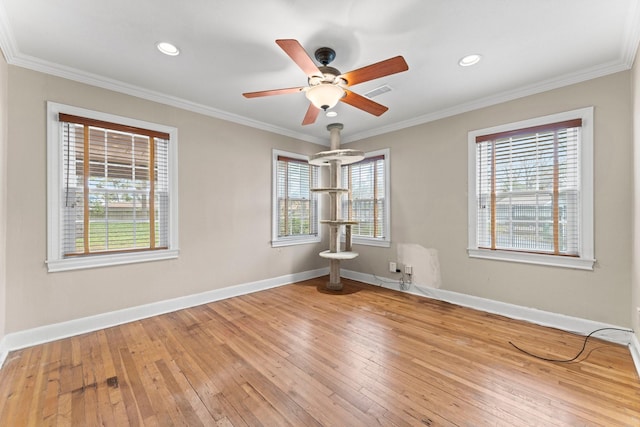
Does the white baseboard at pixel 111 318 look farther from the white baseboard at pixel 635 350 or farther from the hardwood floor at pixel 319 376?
the white baseboard at pixel 635 350

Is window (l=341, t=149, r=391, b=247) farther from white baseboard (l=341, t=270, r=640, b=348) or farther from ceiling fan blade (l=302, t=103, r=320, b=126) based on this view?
ceiling fan blade (l=302, t=103, r=320, b=126)

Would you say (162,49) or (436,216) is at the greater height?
(162,49)

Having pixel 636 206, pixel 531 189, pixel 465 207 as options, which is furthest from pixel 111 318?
pixel 636 206

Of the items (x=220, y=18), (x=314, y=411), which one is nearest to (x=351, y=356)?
(x=314, y=411)

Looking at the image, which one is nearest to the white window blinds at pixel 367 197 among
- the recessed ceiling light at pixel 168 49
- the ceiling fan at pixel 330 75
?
the ceiling fan at pixel 330 75

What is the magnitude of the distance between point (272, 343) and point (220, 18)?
2.68m

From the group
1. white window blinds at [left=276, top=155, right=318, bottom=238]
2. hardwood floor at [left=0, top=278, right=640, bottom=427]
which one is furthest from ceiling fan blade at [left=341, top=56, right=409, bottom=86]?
white window blinds at [left=276, top=155, right=318, bottom=238]

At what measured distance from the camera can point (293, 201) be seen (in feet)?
15.3

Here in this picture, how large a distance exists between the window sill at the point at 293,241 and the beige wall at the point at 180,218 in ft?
0.29

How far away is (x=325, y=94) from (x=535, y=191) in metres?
2.55

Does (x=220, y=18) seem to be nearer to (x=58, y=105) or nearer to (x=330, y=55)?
(x=330, y=55)

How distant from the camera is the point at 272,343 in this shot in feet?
8.18

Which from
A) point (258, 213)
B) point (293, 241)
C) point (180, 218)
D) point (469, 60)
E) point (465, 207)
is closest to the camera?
point (469, 60)

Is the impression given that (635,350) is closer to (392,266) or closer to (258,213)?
(392,266)
